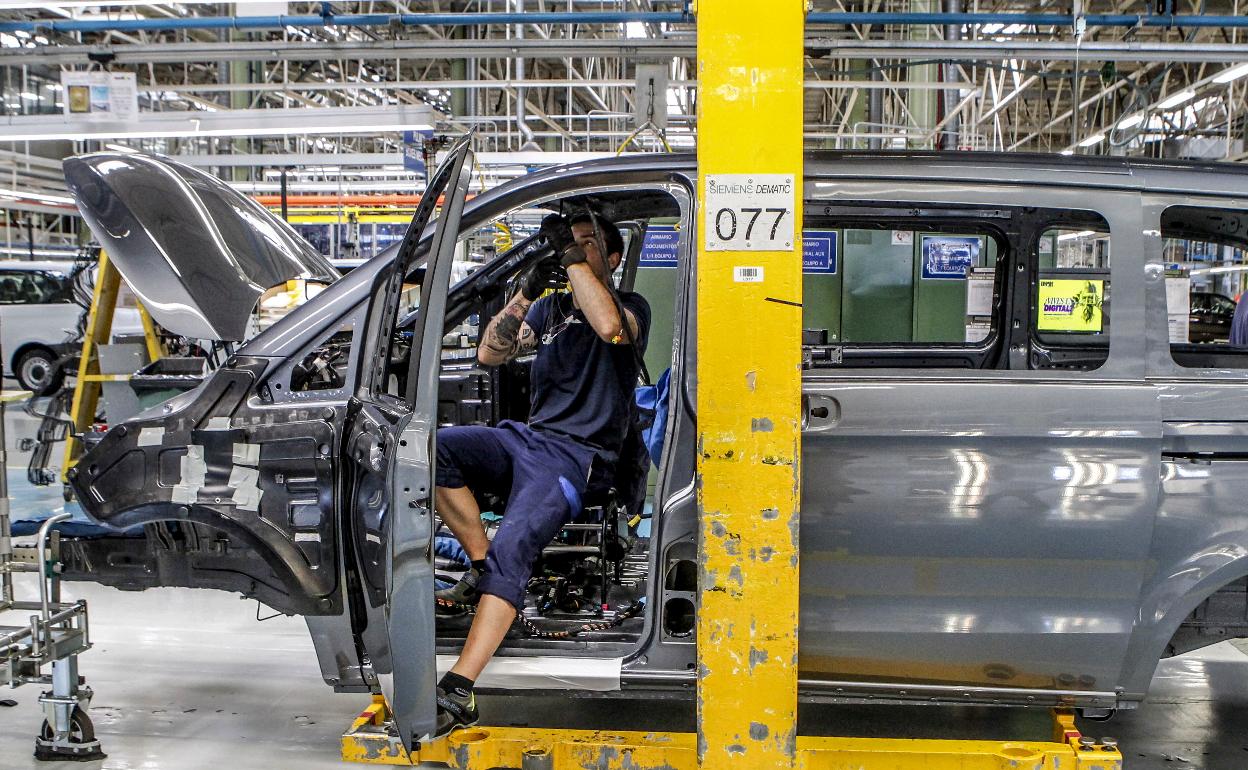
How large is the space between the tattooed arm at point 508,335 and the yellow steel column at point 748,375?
3.36 ft

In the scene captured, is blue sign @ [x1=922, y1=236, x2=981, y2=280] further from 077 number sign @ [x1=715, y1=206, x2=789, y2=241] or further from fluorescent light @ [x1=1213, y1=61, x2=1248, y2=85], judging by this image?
077 number sign @ [x1=715, y1=206, x2=789, y2=241]

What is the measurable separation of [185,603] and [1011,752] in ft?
13.3

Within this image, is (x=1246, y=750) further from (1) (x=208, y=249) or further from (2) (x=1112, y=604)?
(1) (x=208, y=249)

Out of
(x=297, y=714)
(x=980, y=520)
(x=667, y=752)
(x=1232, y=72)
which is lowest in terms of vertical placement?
(x=297, y=714)

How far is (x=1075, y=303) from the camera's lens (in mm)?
6578

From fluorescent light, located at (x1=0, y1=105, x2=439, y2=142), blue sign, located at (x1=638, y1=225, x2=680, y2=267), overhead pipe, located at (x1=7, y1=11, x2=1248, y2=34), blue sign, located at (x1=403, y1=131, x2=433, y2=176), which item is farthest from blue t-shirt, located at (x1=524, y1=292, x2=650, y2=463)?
blue sign, located at (x1=403, y1=131, x2=433, y2=176)

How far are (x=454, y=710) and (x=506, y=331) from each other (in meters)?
1.24

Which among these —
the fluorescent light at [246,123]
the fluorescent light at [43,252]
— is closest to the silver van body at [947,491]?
the fluorescent light at [246,123]

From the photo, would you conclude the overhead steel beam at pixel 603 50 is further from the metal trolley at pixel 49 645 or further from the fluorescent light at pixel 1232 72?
the metal trolley at pixel 49 645

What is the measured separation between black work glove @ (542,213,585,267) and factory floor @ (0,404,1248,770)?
5.74 ft

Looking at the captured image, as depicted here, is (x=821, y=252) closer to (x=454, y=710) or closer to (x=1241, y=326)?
(x=1241, y=326)

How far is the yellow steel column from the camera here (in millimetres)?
2156

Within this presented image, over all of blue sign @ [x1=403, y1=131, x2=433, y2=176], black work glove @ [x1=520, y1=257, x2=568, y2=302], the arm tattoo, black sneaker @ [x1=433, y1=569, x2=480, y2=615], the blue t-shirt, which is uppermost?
blue sign @ [x1=403, y1=131, x2=433, y2=176]

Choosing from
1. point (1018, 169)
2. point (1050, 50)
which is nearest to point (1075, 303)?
point (1050, 50)
